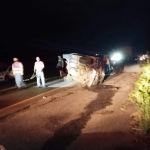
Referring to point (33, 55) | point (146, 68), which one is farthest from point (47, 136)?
point (33, 55)

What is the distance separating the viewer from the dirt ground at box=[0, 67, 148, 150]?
5.91 meters

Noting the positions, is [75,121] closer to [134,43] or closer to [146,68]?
[146,68]

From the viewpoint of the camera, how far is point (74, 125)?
7.22 m

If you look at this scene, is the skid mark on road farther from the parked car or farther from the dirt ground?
the parked car

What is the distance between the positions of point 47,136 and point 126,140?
1921 millimetres

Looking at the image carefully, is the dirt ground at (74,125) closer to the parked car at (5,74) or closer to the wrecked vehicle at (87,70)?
the wrecked vehicle at (87,70)

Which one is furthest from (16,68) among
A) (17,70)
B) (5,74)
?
(5,74)

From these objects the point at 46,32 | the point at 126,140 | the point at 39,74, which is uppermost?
the point at 46,32

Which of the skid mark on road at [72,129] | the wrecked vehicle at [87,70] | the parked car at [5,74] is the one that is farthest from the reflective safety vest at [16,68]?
the parked car at [5,74]

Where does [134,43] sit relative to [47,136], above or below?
above

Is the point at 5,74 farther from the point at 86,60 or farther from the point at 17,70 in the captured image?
the point at 86,60

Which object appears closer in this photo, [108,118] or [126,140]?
[126,140]

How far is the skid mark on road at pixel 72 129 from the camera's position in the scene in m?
5.94

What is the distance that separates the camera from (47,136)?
6.48m
